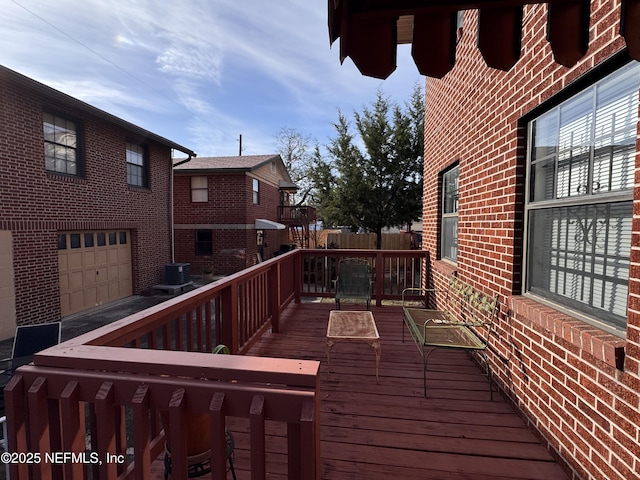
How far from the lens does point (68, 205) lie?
7625 millimetres

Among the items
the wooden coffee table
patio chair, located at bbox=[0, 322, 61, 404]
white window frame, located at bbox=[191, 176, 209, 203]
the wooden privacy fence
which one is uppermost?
white window frame, located at bbox=[191, 176, 209, 203]

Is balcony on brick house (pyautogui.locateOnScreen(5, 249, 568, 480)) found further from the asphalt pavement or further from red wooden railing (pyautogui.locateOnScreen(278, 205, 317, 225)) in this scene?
red wooden railing (pyautogui.locateOnScreen(278, 205, 317, 225))

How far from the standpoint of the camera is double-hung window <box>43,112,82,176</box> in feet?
23.8

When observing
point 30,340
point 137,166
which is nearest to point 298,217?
point 137,166

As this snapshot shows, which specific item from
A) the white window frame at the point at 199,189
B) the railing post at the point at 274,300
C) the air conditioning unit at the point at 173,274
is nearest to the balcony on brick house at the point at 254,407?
the railing post at the point at 274,300

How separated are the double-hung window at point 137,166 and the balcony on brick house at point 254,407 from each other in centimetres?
861

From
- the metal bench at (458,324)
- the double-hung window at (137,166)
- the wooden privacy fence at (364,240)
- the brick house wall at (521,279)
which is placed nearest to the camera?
the brick house wall at (521,279)

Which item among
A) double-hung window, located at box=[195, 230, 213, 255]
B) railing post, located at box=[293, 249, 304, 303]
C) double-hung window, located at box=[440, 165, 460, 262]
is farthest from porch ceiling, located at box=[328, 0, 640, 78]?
double-hung window, located at box=[195, 230, 213, 255]

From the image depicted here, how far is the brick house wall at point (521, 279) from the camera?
1421 mm

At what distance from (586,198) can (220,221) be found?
43.8ft

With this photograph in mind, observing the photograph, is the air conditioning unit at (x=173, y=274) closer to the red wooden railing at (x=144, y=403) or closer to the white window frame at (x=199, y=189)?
the white window frame at (x=199, y=189)

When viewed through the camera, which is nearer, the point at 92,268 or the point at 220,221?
the point at 92,268

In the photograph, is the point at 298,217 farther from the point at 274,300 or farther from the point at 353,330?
the point at 353,330

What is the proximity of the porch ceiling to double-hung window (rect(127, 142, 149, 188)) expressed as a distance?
10.8 meters
